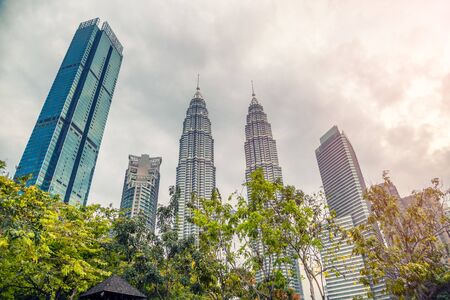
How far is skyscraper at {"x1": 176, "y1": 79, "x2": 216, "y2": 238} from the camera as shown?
4705 inches

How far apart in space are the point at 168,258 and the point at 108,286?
1466 cm

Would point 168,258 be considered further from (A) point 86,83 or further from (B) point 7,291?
(A) point 86,83

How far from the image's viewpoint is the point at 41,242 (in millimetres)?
9258

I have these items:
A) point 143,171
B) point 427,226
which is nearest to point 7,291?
point 427,226

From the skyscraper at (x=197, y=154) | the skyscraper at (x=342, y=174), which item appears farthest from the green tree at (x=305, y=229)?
the skyscraper at (x=342, y=174)

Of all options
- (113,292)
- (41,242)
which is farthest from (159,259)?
(41,242)

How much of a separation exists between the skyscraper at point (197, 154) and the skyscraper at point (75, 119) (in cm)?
4623

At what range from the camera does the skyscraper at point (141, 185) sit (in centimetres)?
13588

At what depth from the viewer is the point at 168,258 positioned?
25156mm

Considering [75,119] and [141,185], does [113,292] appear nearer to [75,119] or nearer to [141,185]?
[141,185]

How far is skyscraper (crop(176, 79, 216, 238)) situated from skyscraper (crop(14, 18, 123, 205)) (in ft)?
152

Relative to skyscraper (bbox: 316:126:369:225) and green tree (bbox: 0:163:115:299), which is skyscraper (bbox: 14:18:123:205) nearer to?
green tree (bbox: 0:163:115:299)

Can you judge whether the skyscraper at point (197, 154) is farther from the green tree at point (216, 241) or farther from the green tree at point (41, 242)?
the green tree at point (41, 242)

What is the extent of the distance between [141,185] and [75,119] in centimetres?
4430
